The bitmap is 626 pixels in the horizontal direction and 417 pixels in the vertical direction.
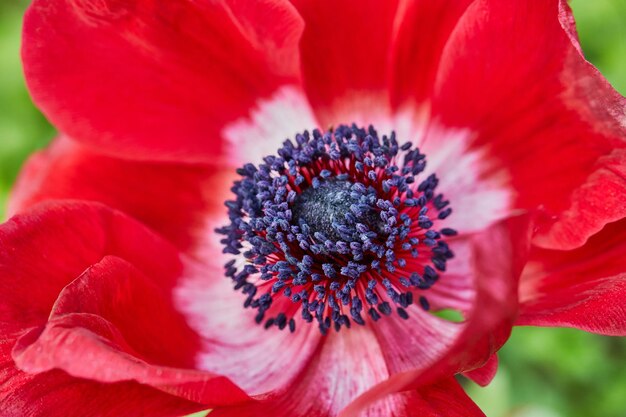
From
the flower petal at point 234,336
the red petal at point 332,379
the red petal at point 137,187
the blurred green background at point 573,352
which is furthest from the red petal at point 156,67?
the blurred green background at point 573,352

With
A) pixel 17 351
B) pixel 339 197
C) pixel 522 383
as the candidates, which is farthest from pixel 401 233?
pixel 522 383

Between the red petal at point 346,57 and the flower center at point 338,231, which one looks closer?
the flower center at point 338,231

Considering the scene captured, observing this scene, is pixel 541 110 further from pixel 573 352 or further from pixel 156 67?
pixel 573 352

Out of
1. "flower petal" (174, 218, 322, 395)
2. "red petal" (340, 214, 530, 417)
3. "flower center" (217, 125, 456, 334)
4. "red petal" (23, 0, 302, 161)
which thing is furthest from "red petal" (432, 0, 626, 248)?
"flower petal" (174, 218, 322, 395)

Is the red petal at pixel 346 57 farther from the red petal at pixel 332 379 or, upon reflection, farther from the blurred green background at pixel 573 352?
the blurred green background at pixel 573 352

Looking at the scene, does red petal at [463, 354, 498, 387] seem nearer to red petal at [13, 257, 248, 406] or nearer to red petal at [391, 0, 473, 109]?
red petal at [13, 257, 248, 406]

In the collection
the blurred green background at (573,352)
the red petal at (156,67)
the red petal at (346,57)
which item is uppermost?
the red petal at (156,67)
